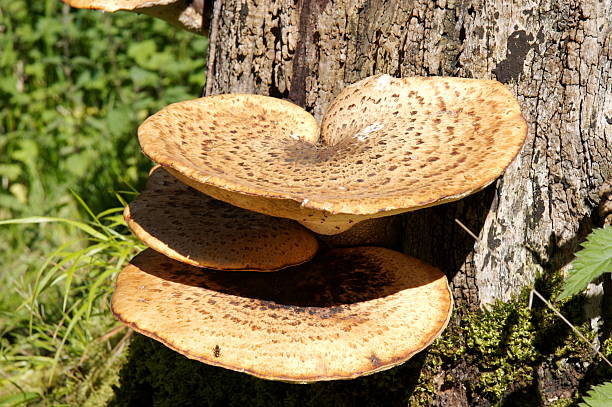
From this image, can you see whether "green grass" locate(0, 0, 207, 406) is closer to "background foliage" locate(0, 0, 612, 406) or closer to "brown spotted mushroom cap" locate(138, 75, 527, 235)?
"background foliage" locate(0, 0, 612, 406)

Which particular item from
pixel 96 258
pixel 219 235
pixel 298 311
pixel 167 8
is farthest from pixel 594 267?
pixel 96 258

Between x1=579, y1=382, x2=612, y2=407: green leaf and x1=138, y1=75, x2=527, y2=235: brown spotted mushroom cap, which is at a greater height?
x1=138, y1=75, x2=527, y2=235: brown spotted mushroom cap

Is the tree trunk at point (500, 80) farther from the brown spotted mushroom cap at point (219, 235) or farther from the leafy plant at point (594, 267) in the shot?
the brown spotted mushroom cap at point (219, 235)

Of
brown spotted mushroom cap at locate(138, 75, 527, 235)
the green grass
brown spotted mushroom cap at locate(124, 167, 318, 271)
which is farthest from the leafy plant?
the green grass

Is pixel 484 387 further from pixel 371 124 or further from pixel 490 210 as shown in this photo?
pixel 371 124

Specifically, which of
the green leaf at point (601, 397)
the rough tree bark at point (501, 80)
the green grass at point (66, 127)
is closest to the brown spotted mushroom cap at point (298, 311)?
the rough tree bark at point (501, 80)

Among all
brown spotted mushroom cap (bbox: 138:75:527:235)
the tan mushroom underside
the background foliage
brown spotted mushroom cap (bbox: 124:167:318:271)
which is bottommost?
the background foliage
